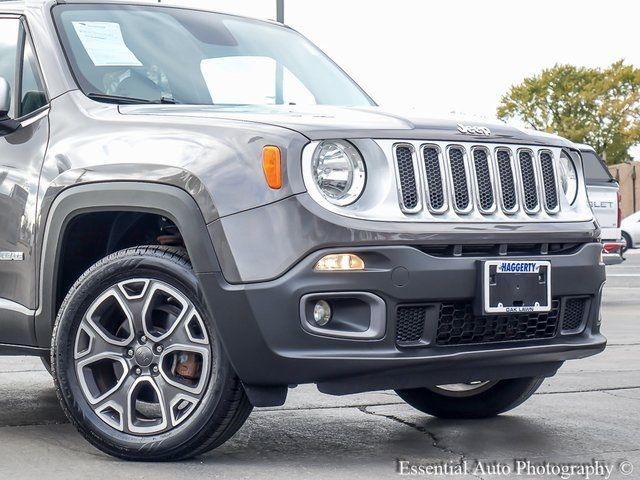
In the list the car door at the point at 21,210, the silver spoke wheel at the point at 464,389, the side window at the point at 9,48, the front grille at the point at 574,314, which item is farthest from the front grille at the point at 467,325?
the side window at the point at 9,48

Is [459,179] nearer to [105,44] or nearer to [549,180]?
[549,180]

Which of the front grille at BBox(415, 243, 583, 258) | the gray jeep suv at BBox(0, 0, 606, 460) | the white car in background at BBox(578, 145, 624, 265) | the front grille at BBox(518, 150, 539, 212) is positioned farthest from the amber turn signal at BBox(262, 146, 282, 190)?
the white car in background at BBox(578, 145, 624, 265)

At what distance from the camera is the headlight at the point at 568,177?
525cm

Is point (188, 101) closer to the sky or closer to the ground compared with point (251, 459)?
closer to the sky

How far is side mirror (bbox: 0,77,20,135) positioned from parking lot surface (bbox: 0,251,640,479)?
4.36ft

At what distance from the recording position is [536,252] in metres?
4.86

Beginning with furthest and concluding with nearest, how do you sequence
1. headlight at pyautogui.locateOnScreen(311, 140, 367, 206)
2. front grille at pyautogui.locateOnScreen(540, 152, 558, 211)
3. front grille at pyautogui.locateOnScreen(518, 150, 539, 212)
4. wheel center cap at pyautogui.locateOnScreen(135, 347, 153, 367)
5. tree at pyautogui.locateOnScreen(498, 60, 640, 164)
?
tree at pyautogui.locateOnScreen(498, 60, 640, 164), front grille at pyautogui.locateOnScreen(540, 152, 558, 211), front grille at pyautogui.locateOnScreen(518, 150, 539, 212), wheel center cap at pyautogui.locateOnScreen(135, 347, 153, 367), headlight at pyautogui.locateOnScreen(311, 140, 367, 206)

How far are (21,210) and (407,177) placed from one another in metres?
1.65

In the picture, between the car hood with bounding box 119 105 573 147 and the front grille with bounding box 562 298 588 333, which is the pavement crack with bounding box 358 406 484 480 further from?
the car hood with bounding box 119 105 573 147

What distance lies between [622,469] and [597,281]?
2.80 feet

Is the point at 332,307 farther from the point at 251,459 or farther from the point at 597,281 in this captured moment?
the point at 597,281

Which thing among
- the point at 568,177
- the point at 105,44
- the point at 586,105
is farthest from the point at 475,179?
the point at 586,105

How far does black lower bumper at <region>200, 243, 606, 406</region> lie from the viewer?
438cm

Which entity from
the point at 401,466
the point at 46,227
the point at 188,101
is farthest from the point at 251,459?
the point at 188,101
